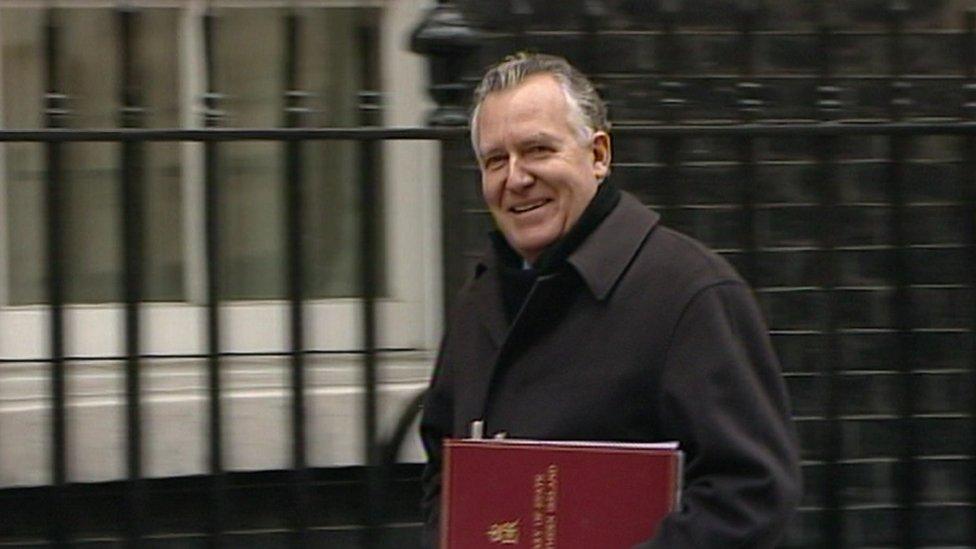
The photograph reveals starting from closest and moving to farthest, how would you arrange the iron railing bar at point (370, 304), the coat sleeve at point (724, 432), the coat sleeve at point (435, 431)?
the coat sleeve at point (724, 432), the coat sleeve at point (435, 431), the iron railing bar at point (370, 304)

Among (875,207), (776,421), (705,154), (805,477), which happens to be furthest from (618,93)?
(776,421)

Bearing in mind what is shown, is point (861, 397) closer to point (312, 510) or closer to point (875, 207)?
point (875, 207)

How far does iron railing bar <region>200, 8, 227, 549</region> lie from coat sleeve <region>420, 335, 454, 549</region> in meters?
1.78

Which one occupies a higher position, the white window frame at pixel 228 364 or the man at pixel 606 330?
the man at pixel 606 330

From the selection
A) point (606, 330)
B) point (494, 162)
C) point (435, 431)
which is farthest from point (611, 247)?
point (435, 431)

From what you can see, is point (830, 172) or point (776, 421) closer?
point (776, 421)

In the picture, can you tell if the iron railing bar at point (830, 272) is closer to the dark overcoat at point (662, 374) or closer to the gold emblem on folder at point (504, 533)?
the dark overcoat at point (662, 374)

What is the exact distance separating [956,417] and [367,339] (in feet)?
5.15

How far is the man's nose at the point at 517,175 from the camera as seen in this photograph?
2975 millimetres

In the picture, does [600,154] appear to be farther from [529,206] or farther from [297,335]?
[297,335]

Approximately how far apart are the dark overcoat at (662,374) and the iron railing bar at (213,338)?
6.94 feet

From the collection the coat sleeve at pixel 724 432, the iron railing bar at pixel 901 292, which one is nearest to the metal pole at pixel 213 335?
the iron railing bar at pixel 901 292

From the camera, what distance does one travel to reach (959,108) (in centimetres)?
539

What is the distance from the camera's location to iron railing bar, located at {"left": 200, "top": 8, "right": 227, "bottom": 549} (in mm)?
5078
